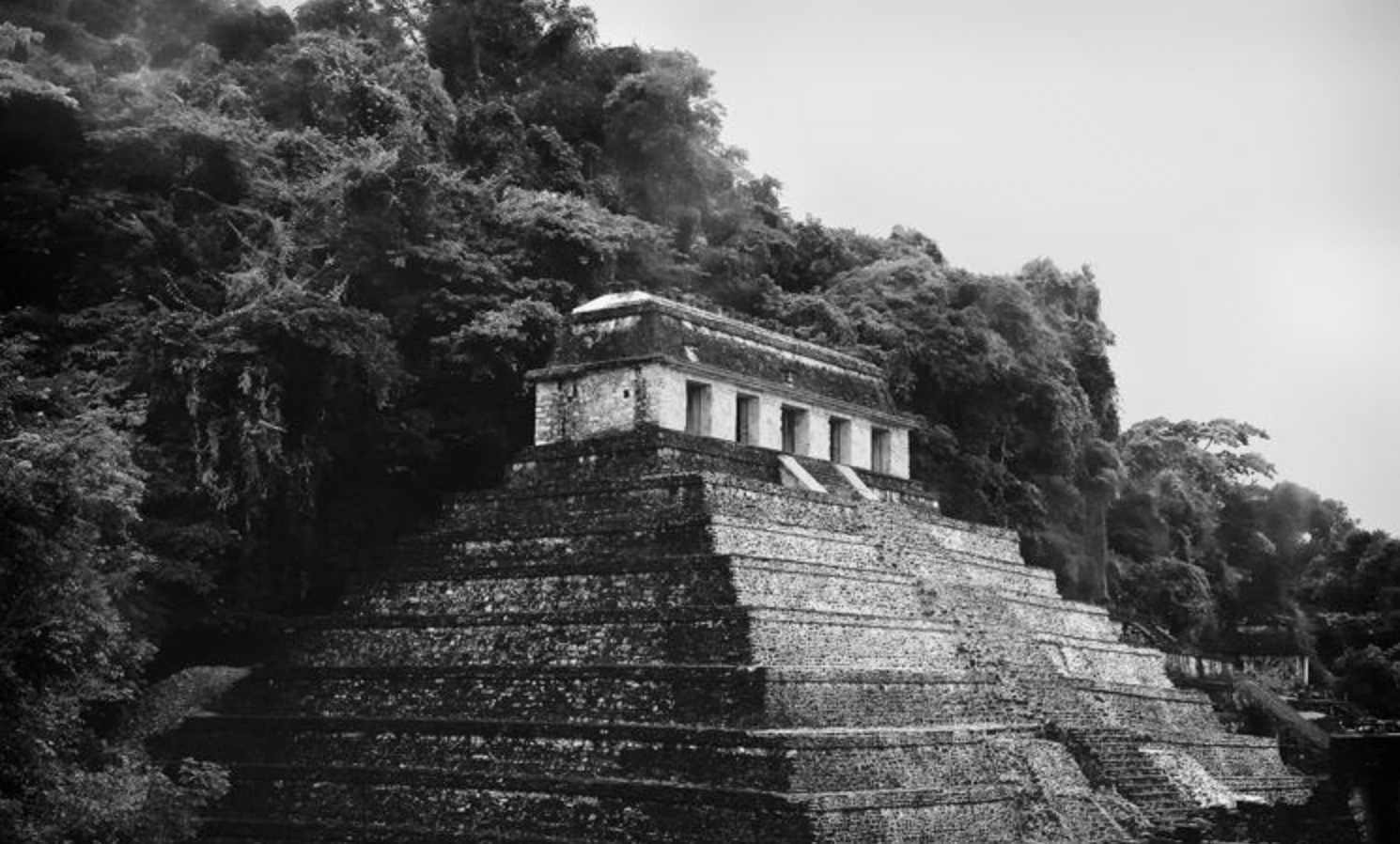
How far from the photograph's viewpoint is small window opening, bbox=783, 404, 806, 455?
21531 millimetres

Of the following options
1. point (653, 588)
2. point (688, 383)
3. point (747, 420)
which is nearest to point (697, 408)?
point (688, 383)

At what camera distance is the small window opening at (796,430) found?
21.5 metres

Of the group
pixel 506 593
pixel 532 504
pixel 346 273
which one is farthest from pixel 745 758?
pixel 346 273

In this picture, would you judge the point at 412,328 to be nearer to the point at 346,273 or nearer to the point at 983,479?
the point at 346,273

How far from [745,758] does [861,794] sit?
44.1 inches

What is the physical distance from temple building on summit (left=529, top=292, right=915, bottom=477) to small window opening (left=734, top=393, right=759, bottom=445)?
1 cm

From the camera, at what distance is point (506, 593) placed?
17.1 metres

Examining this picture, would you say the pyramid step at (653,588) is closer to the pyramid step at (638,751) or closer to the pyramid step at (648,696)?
the pyramid step at (648,696)

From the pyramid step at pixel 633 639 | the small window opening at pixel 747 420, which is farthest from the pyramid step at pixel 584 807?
the small window opening at pixel 747 420

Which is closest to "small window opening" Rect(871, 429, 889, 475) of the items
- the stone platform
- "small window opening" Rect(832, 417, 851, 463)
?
"small window opening" Rect(832, 417, 851, 463)

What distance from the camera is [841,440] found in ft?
73.4

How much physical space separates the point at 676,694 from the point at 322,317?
7911 mm

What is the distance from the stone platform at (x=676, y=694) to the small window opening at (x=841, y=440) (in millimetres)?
2072

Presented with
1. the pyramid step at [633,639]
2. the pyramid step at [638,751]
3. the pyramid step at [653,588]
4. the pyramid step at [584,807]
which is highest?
the pyramid step at [653,588]
